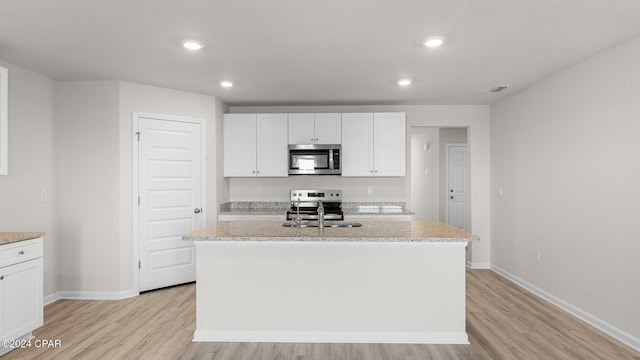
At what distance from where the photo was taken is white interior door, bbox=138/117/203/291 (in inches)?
167

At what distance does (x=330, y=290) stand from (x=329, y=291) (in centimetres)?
1

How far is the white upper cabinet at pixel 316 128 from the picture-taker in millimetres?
5109

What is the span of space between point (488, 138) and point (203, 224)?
4289 mm

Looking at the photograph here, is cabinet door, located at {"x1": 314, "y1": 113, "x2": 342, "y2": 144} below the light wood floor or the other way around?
the other way around

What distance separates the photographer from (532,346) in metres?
2.82

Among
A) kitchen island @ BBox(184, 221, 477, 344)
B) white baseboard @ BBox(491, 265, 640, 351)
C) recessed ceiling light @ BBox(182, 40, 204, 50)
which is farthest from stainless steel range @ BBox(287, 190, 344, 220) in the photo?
recessed ceiling light @ BBox(182, 40, 204, 50)

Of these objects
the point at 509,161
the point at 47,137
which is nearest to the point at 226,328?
the point at 47,137

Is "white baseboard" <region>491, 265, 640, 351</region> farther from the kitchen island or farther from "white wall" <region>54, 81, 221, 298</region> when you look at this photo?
"white wall" <region>54, 81, 221, 298</region>

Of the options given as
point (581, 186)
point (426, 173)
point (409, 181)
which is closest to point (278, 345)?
point (581, 186)

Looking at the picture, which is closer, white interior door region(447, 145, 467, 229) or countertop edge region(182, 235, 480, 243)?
countertop edge region(182, 235, 480, 243)

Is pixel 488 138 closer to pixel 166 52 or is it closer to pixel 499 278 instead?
Answer: pixel 499 278

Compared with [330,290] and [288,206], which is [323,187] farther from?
[330,290]

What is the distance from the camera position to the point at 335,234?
2846mm

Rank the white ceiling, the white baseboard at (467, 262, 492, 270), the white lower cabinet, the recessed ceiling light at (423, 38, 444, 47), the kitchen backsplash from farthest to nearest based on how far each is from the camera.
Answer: the kitchen backsplash
the white baseboard at (467, 262, 492, 270)
the recessed ceiling light at (423, 38, 444, 47)
the white lower cabinet
the white ceiling
